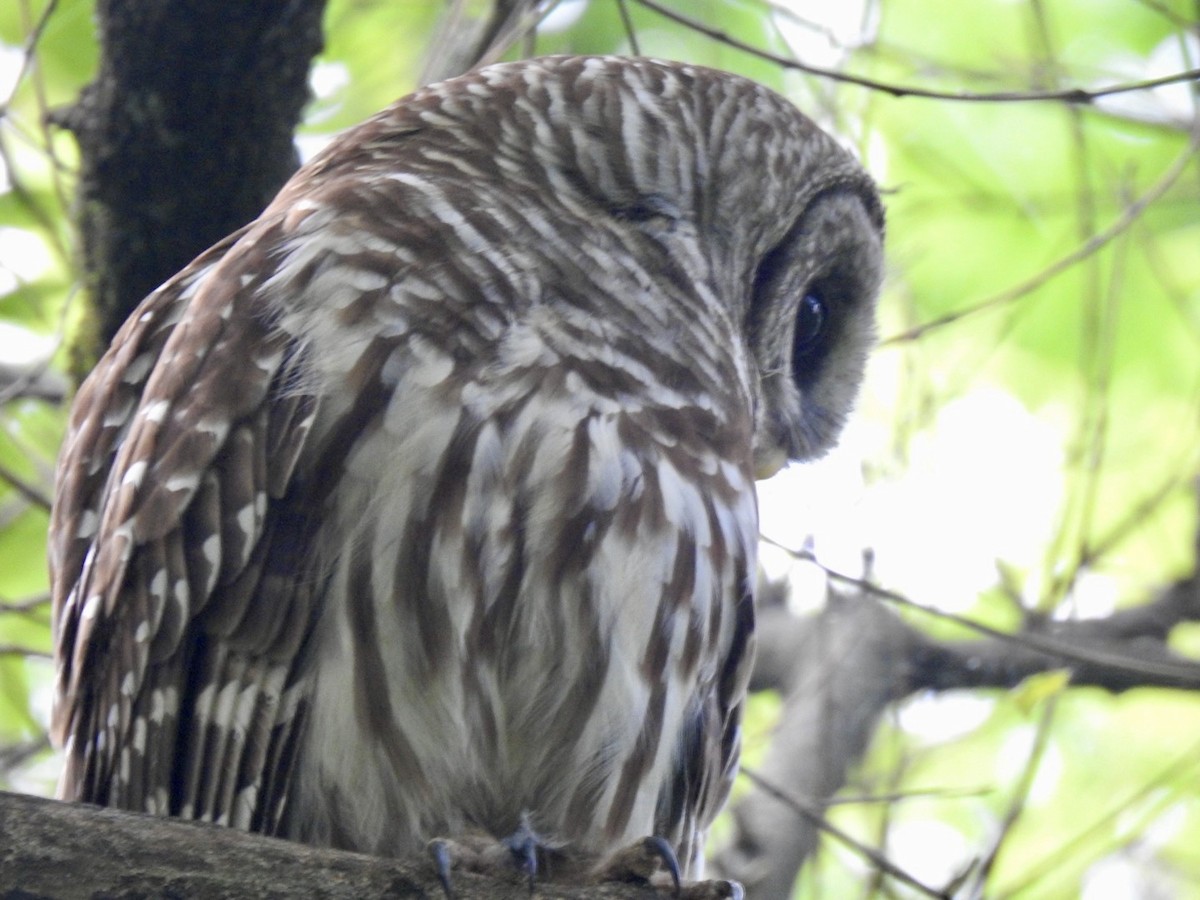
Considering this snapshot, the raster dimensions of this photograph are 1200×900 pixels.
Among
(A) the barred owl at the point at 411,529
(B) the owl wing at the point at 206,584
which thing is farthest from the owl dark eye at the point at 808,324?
(B) the owl wing at the point at 206,584

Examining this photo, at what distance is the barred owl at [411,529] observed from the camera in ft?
8.31

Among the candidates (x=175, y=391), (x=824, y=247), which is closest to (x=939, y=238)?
(x=824, y=247)

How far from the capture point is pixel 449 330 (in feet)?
8.57

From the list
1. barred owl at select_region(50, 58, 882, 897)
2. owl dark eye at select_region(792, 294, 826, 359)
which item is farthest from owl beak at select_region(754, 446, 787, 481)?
barred owl at select_region(50, 58, 882, 897)

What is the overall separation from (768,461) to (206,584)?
1.43m

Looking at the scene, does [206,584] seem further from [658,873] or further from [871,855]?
[871,855]

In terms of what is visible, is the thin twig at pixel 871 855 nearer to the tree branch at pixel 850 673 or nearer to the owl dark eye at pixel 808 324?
the tree branch at pixel 850 673

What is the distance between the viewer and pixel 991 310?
4836 mm

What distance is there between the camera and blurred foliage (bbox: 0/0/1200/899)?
429 cm

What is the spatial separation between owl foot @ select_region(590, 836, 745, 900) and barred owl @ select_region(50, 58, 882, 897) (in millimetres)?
230

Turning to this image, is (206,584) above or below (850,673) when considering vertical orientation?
above

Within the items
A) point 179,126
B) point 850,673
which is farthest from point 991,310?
point 179,126

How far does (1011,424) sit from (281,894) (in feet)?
11.7

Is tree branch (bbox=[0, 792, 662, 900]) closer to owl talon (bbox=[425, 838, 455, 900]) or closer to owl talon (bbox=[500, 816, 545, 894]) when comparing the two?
owl talon (bbox=[425, 838, 455, 900])
